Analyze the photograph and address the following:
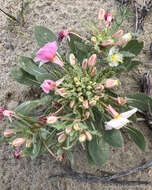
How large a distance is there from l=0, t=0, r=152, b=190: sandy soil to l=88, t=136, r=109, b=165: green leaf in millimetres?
216

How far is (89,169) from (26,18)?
5.76 feet

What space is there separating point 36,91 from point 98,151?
2.82ft

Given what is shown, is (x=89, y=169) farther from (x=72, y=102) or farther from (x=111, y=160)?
(x=72, y=102)

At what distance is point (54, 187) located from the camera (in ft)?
6.29

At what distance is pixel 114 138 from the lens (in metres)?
1.65

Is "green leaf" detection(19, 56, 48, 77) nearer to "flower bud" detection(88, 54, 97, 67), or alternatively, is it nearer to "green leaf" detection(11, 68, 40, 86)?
"green leaf" detection(11, 68, 40, 86)

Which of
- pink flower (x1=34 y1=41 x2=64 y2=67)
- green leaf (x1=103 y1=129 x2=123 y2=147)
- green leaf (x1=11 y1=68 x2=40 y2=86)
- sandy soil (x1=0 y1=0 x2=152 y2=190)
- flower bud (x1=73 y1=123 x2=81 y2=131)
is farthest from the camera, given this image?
green leaf (x1=11 y1=68 x2=40 y2=86)

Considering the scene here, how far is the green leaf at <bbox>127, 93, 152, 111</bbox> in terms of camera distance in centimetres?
180

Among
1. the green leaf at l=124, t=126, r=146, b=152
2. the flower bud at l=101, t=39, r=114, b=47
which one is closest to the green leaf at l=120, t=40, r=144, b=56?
the flower bud at l=101, t=39, r=114, b=47

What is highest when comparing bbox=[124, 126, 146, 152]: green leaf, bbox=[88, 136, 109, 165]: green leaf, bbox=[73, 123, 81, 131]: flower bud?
bbox=[73, 123, 81, 131]: flower bud

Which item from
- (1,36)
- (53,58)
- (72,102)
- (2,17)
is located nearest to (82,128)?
(72,102)

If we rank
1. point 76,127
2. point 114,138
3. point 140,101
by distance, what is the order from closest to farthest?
point 76,127
point 114,138
point 140,101

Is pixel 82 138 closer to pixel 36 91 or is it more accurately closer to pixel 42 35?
pixel 36 91

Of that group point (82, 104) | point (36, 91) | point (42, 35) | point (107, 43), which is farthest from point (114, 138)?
point (42, 35)
